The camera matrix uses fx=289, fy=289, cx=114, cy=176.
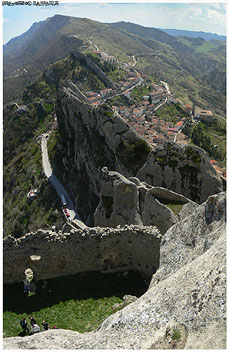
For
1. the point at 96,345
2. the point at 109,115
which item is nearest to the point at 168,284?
the point at 96,345

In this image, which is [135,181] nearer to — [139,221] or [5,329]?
[139,221]

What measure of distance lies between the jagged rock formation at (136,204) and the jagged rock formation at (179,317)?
30.3ft

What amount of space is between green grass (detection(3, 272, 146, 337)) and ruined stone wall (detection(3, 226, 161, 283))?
0.58 meters

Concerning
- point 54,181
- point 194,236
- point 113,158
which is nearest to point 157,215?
point 194,236

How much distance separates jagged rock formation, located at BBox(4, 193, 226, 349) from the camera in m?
7.10

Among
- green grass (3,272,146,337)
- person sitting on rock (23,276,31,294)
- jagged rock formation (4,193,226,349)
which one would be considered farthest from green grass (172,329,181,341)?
person sitting on rock (23,276,31,294)

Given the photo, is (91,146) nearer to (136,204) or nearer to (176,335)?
(136,204)

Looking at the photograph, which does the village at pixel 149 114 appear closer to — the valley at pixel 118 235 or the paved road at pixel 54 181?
the paved road at pixel 54 181

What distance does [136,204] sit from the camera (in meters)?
23.1

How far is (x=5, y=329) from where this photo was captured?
15.9 metres

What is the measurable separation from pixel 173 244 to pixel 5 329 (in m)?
10.6

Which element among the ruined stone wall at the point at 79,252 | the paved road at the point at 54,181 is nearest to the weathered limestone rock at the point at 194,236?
the ruined stone wall at the point at 79,252

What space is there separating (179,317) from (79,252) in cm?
1095

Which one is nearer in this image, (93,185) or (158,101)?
(93,185)
